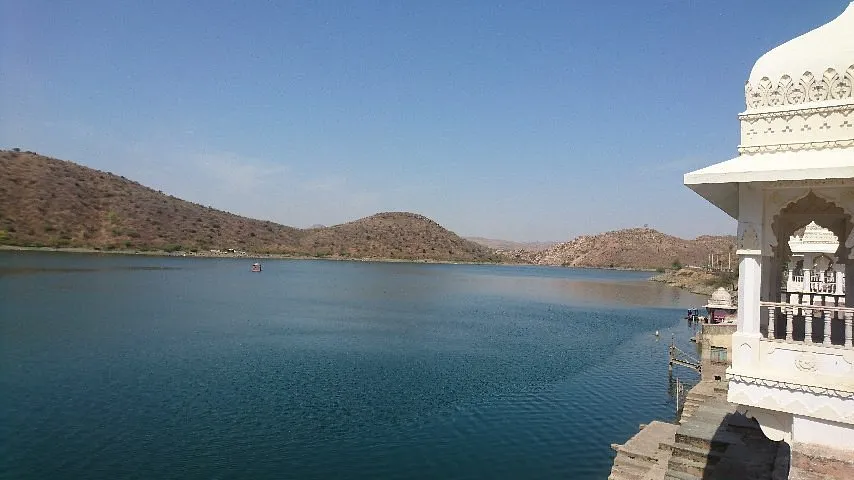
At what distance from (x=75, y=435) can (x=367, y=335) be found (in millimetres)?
19787

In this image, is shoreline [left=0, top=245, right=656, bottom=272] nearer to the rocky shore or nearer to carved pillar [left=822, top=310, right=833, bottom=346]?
the rocky shore

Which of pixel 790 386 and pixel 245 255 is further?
pixel 245 255

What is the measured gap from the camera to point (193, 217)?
132 m

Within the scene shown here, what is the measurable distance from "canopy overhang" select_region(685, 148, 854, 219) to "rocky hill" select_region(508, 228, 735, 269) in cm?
14174

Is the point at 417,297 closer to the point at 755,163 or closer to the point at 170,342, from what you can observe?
the point at 170,342

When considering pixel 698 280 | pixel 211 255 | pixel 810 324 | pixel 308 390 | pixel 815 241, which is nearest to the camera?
A: pixel 810 324

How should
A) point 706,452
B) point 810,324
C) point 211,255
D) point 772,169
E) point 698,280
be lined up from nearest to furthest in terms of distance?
point 810,324, point 772,169, point 706,452, point 698,280, point 211,255

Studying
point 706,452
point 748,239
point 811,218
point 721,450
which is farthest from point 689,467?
point 748,239

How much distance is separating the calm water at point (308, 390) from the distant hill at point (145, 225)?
2312 inches

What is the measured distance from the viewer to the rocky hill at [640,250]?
150 metres

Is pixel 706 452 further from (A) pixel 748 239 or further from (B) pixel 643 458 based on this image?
(A) pixel 748 239

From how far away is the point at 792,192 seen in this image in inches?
273

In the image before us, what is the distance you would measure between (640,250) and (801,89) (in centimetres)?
16408

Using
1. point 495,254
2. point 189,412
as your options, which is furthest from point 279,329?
point 495,254
